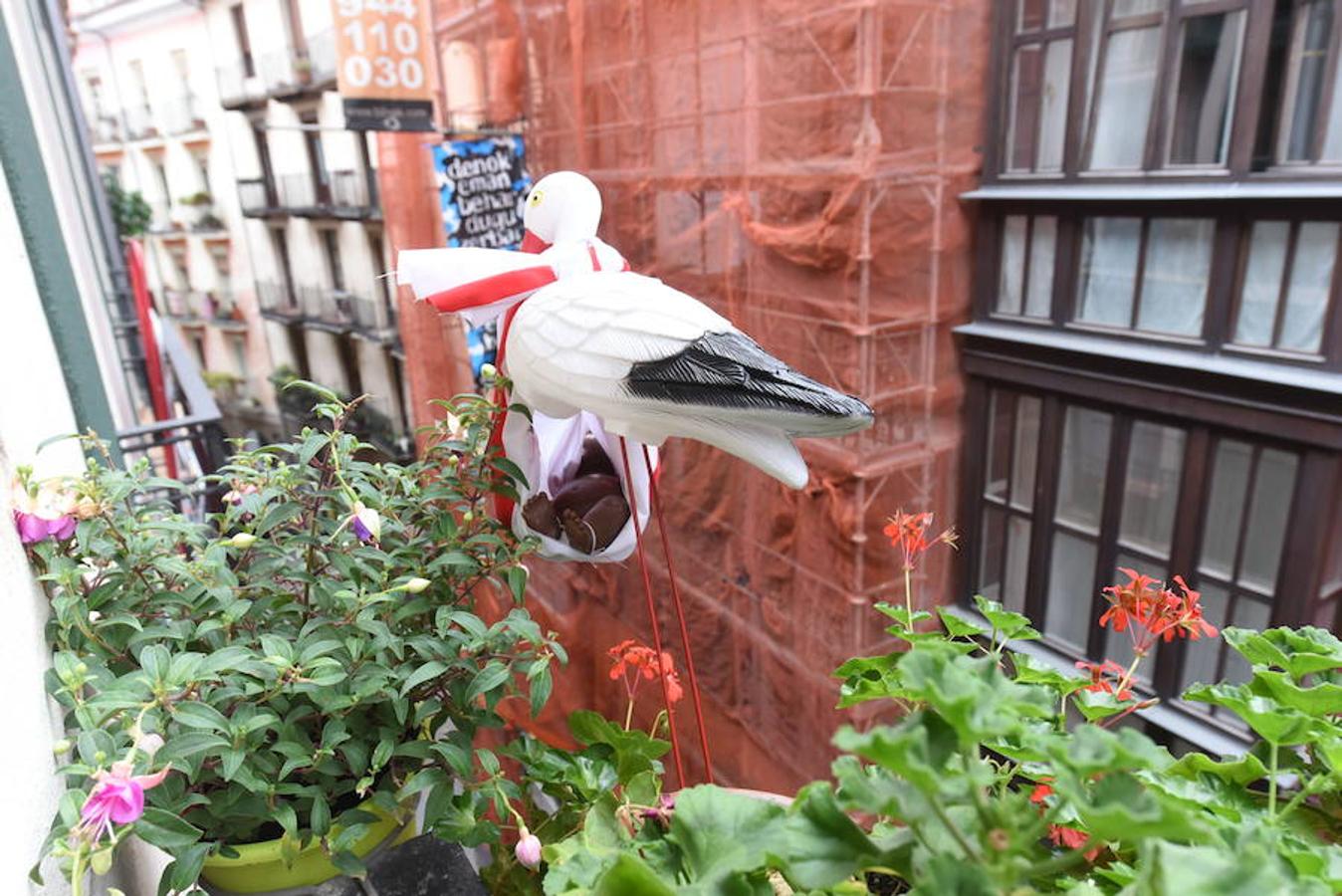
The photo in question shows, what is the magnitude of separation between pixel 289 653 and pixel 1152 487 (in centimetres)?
198

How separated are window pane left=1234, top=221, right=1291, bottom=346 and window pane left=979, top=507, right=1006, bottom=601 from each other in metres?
0.79

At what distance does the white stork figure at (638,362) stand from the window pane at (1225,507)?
5.19 feet

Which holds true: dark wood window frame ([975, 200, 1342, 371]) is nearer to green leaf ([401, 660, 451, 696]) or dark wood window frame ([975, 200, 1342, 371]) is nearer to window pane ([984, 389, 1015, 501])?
window pane ([984, 389, 1015, 501])

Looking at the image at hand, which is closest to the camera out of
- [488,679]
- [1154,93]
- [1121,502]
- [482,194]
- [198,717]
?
[198,717]

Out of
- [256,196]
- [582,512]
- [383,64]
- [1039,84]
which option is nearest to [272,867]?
[582,512]

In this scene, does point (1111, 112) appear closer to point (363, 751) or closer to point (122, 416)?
point (363, 751)

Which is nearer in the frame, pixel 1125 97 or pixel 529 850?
pixel 529 850

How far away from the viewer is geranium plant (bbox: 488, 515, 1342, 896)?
348 mm

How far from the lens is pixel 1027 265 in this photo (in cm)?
218

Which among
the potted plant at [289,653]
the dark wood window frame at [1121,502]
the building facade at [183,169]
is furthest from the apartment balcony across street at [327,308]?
the potted plant at [289,653]

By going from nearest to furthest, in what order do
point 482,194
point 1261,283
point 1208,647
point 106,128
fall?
point 1261,283 → point 1208,647 → point 482,194 → point 106,128

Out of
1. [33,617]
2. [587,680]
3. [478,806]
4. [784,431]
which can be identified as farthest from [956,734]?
[587,680]

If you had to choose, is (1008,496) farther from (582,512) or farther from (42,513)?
(42,513)

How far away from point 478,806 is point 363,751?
116 millimetres
